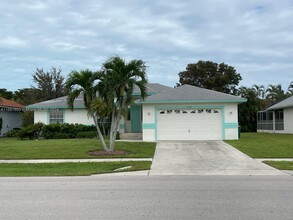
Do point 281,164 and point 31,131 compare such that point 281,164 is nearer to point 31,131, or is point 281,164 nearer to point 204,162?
point 204,162

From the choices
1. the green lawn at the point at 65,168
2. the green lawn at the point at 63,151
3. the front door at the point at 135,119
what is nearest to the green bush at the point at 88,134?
the front door at the point at 135,119

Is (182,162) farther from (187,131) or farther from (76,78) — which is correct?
(187,131)

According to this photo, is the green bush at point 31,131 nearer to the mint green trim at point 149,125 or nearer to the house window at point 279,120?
the mint green trim at point 149,125

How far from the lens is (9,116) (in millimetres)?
38750

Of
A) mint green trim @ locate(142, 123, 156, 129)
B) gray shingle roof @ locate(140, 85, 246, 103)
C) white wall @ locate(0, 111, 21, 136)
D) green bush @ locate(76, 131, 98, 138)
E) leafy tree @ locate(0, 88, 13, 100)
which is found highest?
leafy tree @ locate(0, 88, 13, 100)

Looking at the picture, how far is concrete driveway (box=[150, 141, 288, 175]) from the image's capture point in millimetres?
13227

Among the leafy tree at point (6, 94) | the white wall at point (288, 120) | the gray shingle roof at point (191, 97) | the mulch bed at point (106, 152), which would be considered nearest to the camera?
the mulch bed at point (106, 152)

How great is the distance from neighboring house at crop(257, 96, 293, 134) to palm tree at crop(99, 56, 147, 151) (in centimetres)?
2057

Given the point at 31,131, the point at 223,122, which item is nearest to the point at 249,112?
the point at 223,122

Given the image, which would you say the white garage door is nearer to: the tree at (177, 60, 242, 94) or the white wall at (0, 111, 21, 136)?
the white wall at (0, 111, 21, 136)

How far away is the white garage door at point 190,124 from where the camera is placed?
2514 cm

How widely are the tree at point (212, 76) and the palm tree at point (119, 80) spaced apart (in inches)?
1447

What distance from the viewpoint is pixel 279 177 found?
11828 millimetres

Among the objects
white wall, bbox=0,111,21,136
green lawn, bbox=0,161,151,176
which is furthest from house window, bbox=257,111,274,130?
green lawn, bbox=0,161,151,176
